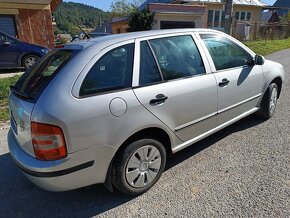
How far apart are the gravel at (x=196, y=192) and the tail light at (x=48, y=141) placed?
28.9 inches

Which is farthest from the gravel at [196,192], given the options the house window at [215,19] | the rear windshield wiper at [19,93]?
the house window at [215,19]

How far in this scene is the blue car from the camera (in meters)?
9.90

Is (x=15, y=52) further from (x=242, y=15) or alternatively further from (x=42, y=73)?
(x=242, y=15)

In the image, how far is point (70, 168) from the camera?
242cm

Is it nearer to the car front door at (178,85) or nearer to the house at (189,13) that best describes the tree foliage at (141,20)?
the house at (189,13)

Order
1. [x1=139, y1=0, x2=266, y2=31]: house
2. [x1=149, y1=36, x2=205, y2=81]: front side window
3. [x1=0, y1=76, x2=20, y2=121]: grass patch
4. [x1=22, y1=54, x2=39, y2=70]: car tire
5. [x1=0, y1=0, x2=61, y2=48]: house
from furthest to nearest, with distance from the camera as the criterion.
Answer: [x1=139, y1=0, x2=266, y2=31]: house, [x1=0, y1=0, x2=61, y2=48]: house, [x1=22, y1=54, x2=39, y2=70]: car tire, [x1=0, y1=76, x2=20, y2=121]: grass patch, [x1=149, y1=36, x2=205, y2=81]: front side window

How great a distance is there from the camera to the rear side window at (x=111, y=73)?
8.23 ft

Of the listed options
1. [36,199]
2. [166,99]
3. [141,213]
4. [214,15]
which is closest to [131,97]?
[166,99]

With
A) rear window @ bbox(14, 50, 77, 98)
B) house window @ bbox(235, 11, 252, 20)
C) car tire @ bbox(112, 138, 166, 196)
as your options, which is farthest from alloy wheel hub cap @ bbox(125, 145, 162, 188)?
house window @ bbox(235, 11, 252, 20)

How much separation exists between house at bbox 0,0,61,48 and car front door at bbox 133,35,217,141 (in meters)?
12.2

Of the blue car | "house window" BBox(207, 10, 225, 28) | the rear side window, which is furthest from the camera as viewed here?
"house window" BBox(207, 10, 225, 28)

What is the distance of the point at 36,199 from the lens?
2.99 meters

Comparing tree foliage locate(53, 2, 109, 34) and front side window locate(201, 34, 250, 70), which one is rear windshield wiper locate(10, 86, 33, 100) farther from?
tree foliage locate(53, 2, 109, 34)

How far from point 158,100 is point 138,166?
717 mm
